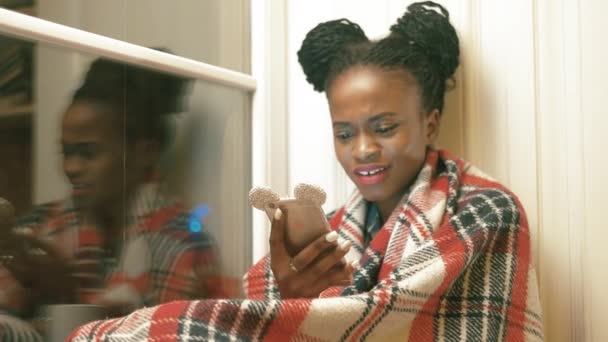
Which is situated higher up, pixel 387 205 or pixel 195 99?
pixel 195 99

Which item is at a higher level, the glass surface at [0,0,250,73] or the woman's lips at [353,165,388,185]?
the glass surface at [0,0,250,73]

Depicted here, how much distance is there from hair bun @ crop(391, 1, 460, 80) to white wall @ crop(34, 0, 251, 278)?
29 cm

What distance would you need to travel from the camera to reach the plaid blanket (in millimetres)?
819

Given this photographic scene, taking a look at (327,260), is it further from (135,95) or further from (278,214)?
(135,95)

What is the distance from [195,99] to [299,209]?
357 mm

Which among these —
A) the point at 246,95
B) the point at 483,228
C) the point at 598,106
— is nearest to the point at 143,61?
the point at 246,95

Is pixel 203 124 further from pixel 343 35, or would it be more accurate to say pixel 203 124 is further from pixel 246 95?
pixel 343 35

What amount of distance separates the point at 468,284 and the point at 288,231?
0.23 metres

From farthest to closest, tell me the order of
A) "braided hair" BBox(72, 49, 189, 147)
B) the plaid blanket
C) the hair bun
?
1. the hair bun
2. "braided hair" BBox(72, 49, 189, 147)
3. the plaid blanket

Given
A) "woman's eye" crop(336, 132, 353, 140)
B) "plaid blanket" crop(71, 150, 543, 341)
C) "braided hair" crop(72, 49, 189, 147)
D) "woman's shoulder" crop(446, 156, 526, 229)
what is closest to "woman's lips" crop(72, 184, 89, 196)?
"braided hair" crop(72, 49, 189, 147)

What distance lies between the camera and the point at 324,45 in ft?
3.95

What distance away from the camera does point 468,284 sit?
975 mm

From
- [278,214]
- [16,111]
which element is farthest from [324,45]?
[16,111]

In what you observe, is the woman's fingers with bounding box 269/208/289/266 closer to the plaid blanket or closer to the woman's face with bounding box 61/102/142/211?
the plaid blanket
